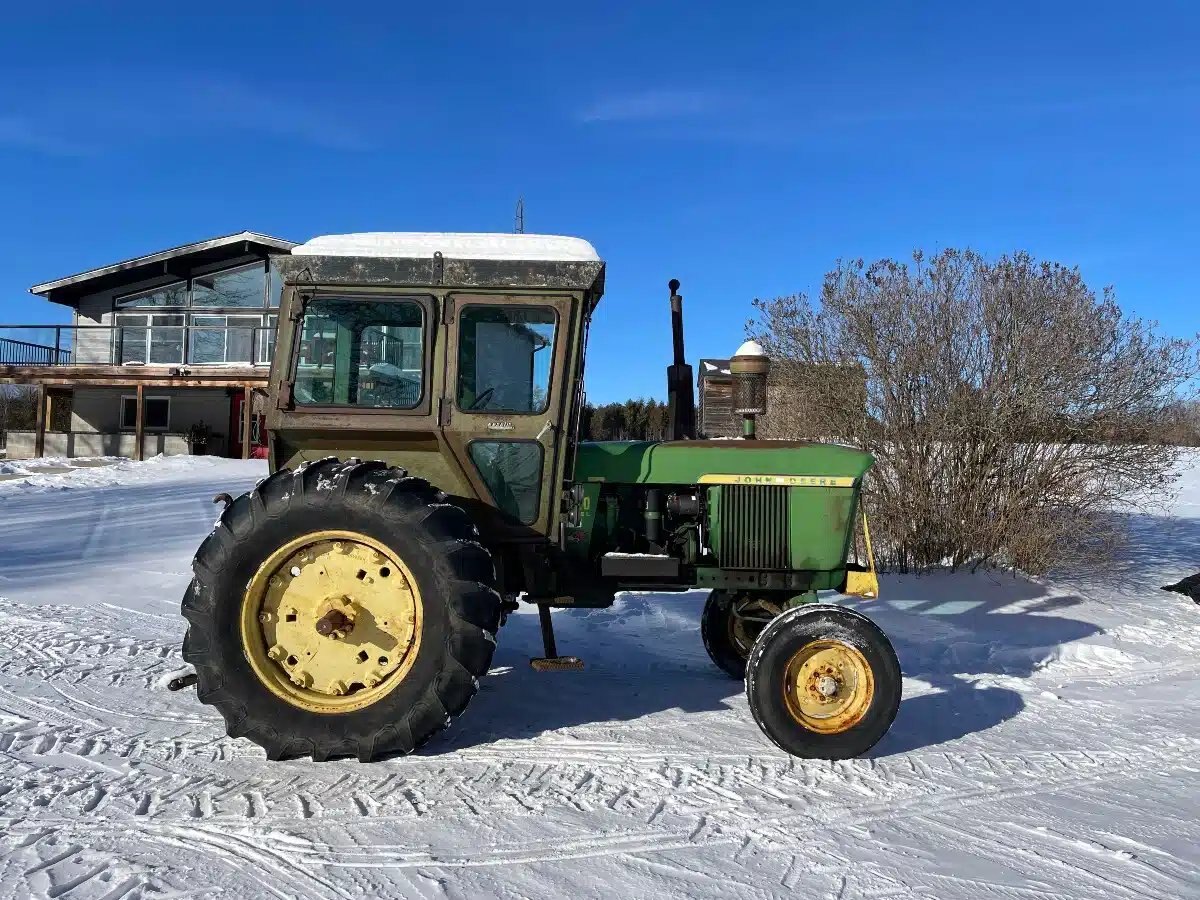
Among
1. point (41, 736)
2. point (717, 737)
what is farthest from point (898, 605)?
point (41, 736)

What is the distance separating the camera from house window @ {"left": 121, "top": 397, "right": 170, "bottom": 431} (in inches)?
893

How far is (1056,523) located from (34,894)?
29.4 ft

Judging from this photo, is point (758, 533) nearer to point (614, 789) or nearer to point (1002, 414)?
point (614, 789)

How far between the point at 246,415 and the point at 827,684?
18.5 m

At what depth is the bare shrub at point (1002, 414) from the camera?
8883 millimetres

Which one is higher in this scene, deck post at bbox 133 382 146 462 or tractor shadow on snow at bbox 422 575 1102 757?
deck post at bbox 133 382 146 462

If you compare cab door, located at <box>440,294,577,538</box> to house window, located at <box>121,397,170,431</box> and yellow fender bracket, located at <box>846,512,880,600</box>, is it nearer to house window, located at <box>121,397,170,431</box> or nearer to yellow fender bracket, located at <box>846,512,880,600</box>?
yellow fender bracket, located at <box>846,512,880,600</box>

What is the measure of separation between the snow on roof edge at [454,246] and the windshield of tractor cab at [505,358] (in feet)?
0.86

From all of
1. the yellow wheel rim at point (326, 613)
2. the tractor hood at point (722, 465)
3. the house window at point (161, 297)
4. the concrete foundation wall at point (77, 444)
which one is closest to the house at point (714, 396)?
the tractor hood at point (722, 465)

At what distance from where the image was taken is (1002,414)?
8.86 metres

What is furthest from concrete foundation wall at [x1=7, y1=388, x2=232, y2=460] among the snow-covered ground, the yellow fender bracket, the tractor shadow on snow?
the yellow fender bracket

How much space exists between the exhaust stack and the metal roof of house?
1689cm

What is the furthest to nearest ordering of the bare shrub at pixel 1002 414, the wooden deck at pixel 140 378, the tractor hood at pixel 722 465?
1. the wooden deck at pixel 140 378
2. the bare shrub at pixel 1002 414
3. the tractor hood at pixel 722 465

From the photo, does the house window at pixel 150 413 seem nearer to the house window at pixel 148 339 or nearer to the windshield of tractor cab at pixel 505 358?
the house window at pixel 148 339
